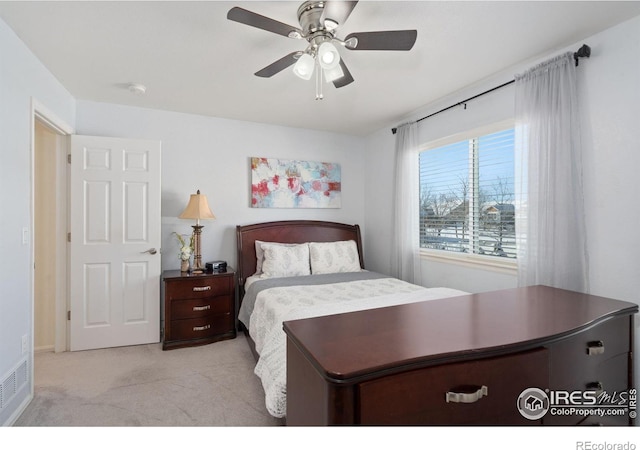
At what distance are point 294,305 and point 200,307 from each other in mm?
1327

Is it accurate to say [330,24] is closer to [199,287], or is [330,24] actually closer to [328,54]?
[328,54]

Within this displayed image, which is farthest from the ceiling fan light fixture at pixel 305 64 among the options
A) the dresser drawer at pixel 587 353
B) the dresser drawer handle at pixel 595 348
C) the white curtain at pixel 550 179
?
the dresser drawer handle at pixel 595 348

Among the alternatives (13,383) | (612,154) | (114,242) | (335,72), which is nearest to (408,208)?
(612,154)

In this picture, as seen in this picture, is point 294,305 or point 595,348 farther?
point 294,305

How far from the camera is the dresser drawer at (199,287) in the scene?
298 cm

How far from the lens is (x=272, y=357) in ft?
5.82

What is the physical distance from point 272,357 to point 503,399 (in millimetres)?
1187

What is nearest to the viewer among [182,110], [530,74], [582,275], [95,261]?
[582,275]

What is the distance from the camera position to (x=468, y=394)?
92cm

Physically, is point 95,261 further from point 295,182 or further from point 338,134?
point 338,134

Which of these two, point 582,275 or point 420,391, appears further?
point 582,275

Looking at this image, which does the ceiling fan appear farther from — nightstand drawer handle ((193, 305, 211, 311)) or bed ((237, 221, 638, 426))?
nightstand drawer handle ((193, 305, 211, 311))

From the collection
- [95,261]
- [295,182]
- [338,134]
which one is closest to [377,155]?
[338,134]

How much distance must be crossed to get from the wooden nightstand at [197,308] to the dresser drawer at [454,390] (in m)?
2.60
